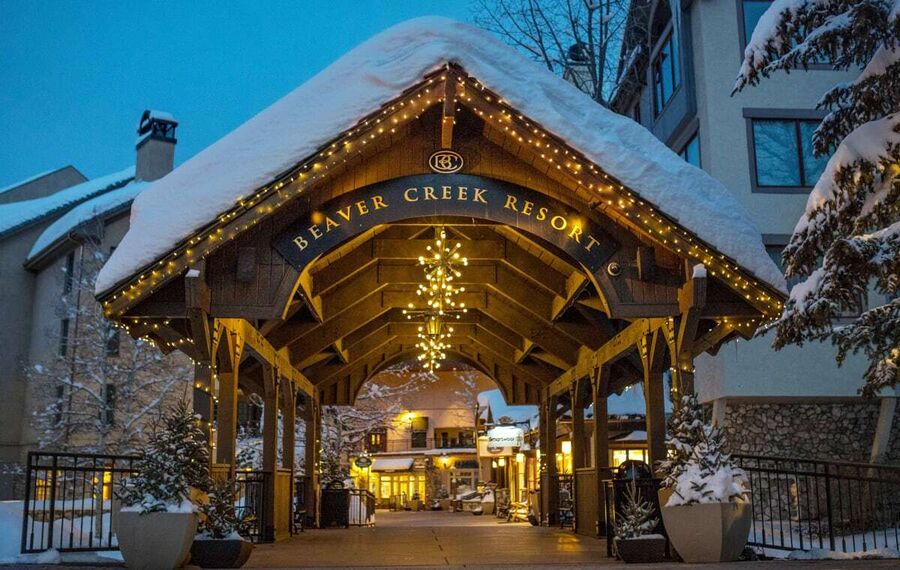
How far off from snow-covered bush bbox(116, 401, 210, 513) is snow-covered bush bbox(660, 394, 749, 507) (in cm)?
482

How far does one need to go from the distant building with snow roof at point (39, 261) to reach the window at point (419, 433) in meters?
23.6

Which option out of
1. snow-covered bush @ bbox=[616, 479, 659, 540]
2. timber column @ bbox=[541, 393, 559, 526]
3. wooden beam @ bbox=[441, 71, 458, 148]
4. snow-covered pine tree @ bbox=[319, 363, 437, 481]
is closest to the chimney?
snow-covered pine tree @ bbox=[319, 363, 437, 481]

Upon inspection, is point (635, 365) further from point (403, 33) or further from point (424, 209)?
point (403, 33)

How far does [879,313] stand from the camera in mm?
13141

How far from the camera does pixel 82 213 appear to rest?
3269cm

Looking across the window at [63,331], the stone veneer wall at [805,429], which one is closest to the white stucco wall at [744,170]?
the stone veneer wall at [805,429]

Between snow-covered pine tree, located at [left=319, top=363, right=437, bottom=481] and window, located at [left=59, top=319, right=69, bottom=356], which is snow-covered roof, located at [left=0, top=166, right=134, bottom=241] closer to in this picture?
window, located at [left=59, top=319, right=69, bottom=356]

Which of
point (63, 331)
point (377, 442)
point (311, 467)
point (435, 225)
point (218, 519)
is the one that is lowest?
point (218, 519)

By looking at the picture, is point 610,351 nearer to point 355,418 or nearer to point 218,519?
point 218,519

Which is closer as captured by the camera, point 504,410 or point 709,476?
point 709,476

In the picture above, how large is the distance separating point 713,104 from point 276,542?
1310 centimetres

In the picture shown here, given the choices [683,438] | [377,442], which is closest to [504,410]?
[377,442]

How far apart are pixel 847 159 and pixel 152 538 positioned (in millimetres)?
8141

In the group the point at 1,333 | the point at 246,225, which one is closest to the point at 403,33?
the point at 246,225
